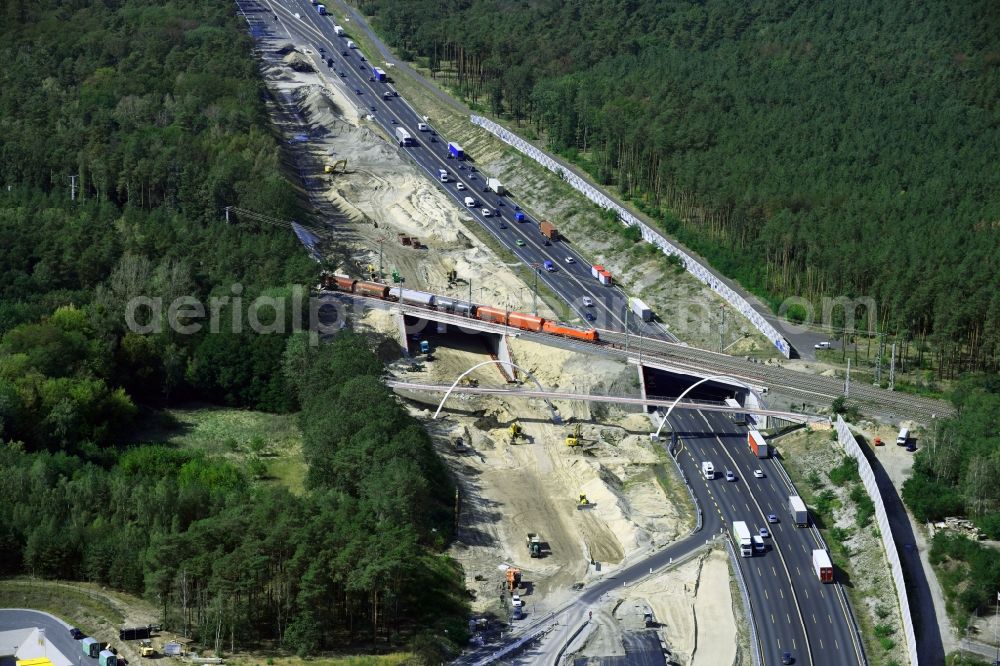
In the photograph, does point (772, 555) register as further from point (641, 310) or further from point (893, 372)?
point (641, 310)

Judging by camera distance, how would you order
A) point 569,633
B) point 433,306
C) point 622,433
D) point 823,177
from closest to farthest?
point 569,633 → point 622,433 → point 433,306 → point 823,177

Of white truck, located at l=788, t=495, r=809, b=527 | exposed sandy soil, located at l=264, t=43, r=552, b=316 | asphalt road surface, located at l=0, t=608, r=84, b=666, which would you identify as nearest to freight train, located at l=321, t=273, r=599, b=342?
exposed sandy soil, located at l=264, t=43, r=552, b=316

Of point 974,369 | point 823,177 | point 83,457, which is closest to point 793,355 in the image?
point 974,369

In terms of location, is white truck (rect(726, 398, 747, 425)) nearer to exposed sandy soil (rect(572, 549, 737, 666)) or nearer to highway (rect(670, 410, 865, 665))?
highway (rect(670, 410, 865, 665))

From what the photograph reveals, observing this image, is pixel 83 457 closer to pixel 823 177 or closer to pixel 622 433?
pixel 622 433

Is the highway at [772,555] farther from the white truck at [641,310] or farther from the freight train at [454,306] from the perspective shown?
the white truck at [641,310]
